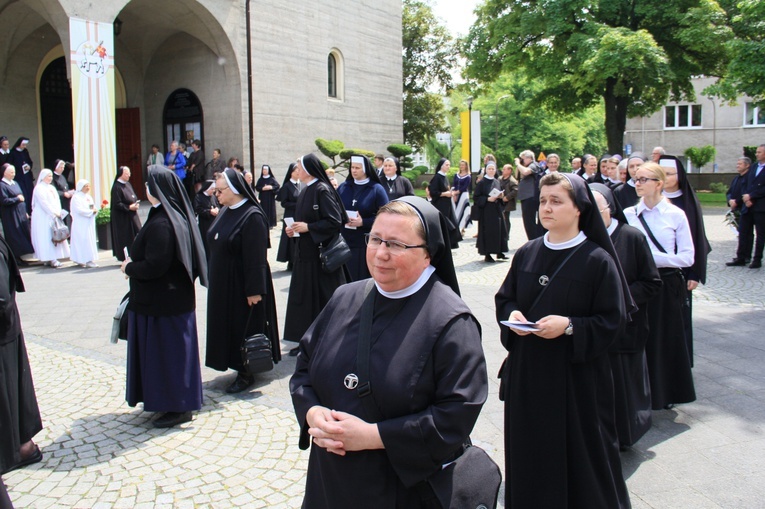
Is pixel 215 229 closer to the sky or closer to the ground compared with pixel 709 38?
closer to the ground

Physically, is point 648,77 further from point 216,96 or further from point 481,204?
point 216,96

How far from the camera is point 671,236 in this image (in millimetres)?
4867

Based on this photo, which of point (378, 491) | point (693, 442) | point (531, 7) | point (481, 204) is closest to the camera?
point (378, 491)

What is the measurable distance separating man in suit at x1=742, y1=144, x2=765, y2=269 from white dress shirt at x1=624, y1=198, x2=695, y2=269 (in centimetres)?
843

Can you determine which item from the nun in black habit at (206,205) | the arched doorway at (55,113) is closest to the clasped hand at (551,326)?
the nun in black habit at (206,205)

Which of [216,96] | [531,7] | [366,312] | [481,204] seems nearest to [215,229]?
[366,312]

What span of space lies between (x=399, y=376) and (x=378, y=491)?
0.41 metres

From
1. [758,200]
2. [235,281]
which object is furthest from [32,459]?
[758,200]

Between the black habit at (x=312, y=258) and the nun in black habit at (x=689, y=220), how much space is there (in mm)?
3269

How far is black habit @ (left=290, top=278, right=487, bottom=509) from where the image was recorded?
2107mm

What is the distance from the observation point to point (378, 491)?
215cm

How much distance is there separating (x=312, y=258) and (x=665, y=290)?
11.5 ft

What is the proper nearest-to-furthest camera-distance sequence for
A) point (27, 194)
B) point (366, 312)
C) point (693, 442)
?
point (366, 312) < point (693, 442) < point (27, 194)

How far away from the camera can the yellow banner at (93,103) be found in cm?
1555
